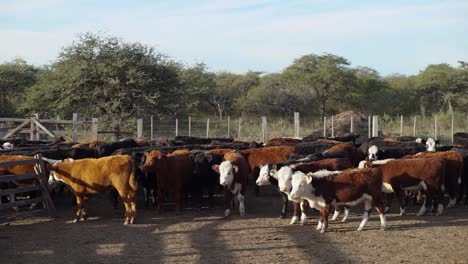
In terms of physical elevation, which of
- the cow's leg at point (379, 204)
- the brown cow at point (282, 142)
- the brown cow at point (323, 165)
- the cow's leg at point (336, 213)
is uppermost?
the brown cow at point (282, 142)

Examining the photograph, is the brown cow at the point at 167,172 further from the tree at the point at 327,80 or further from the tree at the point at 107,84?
the tree at the point at 327,80

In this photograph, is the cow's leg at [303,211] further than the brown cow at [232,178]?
No

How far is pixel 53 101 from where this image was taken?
93.0ft

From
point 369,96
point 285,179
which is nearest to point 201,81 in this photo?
point 369,96

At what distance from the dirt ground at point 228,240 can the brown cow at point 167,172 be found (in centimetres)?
43

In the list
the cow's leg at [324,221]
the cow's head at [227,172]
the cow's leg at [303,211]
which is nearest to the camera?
the cow's leg at [324,221]

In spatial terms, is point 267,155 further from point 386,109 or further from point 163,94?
point 386,109

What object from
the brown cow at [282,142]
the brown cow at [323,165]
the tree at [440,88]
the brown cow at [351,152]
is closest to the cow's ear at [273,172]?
the brown cow at [323,165]

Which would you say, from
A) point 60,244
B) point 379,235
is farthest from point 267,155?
point 60,244

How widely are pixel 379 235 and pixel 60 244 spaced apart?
4669 millimetres

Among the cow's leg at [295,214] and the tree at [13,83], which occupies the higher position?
the tree at [13,83]

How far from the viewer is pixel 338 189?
28.3ft

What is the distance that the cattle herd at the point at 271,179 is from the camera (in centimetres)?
871

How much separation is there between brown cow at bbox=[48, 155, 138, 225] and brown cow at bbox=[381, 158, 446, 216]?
4418 millimetres
